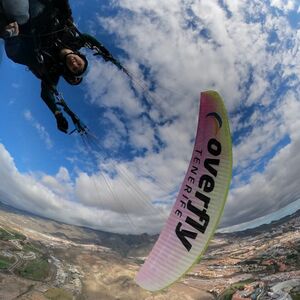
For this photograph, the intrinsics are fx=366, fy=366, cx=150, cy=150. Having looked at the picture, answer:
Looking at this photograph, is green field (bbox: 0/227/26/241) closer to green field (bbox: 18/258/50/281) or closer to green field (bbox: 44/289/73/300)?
green field (bbox: 18/258/50/281)

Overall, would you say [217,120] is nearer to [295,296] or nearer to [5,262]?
[295,296]

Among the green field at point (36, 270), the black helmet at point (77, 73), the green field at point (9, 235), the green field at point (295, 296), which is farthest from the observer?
the green field at point (9, 235)

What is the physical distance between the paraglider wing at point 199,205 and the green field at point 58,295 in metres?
70.1

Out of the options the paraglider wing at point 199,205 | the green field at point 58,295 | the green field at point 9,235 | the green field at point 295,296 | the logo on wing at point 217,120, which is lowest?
the paraglider wing at point 199,205

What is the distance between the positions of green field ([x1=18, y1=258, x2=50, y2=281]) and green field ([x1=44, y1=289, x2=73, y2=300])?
12.3 feet

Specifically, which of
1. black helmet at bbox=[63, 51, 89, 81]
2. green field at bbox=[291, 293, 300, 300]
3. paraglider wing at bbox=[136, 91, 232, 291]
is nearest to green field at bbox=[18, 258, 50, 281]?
green field at bbox=[291, 293, 300, 300]

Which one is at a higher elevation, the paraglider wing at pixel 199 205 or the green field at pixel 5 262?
the green field at pixel 5 262

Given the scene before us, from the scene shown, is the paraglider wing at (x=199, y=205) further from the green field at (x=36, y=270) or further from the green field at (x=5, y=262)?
the green field at (x=5, y=262)

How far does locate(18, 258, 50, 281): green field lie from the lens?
73975 mm

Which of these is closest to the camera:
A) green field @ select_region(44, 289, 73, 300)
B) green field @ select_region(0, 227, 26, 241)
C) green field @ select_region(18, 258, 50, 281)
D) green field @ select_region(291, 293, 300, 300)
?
green field @ select_region(291, 293, 300, 300)

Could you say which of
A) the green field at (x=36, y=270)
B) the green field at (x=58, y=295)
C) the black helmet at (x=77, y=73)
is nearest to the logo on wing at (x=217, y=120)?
the black helmet at (x=77, y=73)

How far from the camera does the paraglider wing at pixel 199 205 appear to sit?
6145 millimetres

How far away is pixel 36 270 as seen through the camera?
75.7 meters

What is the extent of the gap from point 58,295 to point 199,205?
238 ft
